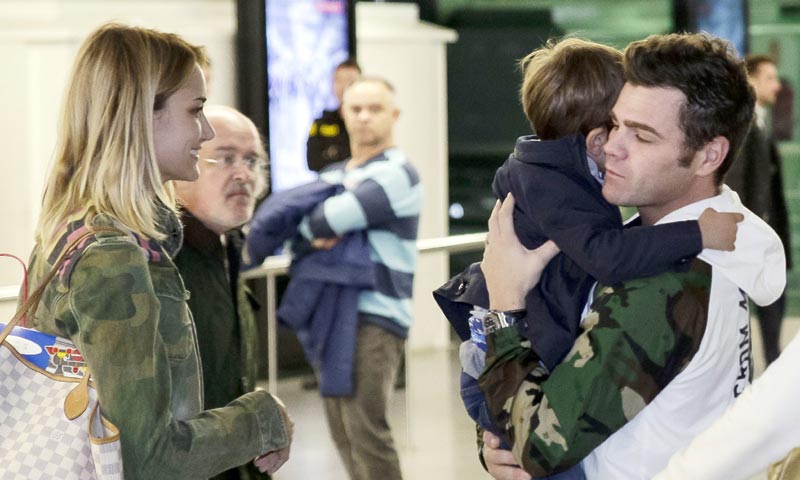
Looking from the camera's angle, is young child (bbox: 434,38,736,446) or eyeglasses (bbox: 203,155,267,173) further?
eyeglasses (bbox: 203,155,267,173)

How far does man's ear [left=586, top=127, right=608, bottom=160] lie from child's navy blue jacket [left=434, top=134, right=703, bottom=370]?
0.01m

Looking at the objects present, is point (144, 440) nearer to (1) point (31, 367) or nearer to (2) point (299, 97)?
(1) point (31, 367)

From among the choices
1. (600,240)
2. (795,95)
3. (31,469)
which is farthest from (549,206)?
(795,95)

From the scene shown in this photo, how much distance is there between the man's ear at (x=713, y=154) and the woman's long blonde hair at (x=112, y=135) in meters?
0.84

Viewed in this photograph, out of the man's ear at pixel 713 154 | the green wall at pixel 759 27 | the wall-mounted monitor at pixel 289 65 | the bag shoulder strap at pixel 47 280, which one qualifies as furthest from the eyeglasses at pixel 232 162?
the green wall at pixel 759 27

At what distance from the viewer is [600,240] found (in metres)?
1.89

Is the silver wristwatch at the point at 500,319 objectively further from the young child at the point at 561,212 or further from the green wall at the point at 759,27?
the green wall at the point at 759,27

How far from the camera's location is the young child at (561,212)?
189cm

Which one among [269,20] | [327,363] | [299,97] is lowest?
[327,363]

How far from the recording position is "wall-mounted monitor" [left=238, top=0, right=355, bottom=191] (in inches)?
281

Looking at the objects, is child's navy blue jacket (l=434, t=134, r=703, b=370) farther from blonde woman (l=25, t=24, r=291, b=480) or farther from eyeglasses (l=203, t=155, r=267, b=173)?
eyeglasses (l=203, t=155, r=267, b=173)

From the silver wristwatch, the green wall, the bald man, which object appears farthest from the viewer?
the green wall

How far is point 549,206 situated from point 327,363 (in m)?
2.64

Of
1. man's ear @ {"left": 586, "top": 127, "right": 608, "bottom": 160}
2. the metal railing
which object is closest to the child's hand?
man's ear @ {"left": 586, "top": 127, "right": 608, "bottom": 160}
